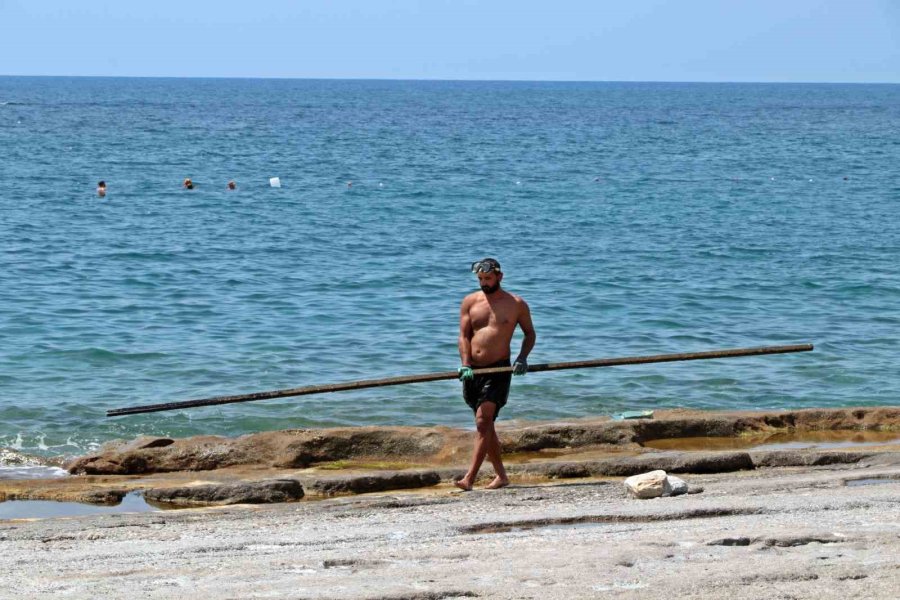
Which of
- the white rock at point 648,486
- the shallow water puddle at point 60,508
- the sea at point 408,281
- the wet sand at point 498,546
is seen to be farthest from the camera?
the sea at point 408,281

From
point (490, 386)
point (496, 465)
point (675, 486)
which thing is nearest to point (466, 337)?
point (490, 386)

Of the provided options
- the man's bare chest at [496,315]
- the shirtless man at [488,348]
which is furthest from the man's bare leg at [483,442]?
the man's bare chest at [496,315]

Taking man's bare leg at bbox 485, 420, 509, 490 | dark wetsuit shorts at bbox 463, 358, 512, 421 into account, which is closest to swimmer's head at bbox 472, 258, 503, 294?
dark wetsuit shorts at bbox 463, 358, 512, 421

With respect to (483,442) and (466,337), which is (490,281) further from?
(483,442)

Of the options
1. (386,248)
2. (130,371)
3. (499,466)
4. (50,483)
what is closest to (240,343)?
(130,371)

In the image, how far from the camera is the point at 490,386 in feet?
30.0

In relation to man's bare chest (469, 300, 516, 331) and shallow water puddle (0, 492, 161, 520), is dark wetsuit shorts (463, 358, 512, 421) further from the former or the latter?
shallow water puddle (0, 492, 161, 520)

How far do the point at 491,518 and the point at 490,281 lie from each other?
186 centimetres

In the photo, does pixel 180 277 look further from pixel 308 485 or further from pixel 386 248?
pixel 308 485

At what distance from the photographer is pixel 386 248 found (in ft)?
82.1

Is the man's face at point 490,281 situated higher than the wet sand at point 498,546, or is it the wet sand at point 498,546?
the man's face at point 490,281

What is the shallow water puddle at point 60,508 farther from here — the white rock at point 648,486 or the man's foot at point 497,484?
the white rock at point 648,486

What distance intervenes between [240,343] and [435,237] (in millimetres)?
11062

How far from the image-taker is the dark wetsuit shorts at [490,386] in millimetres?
9148
